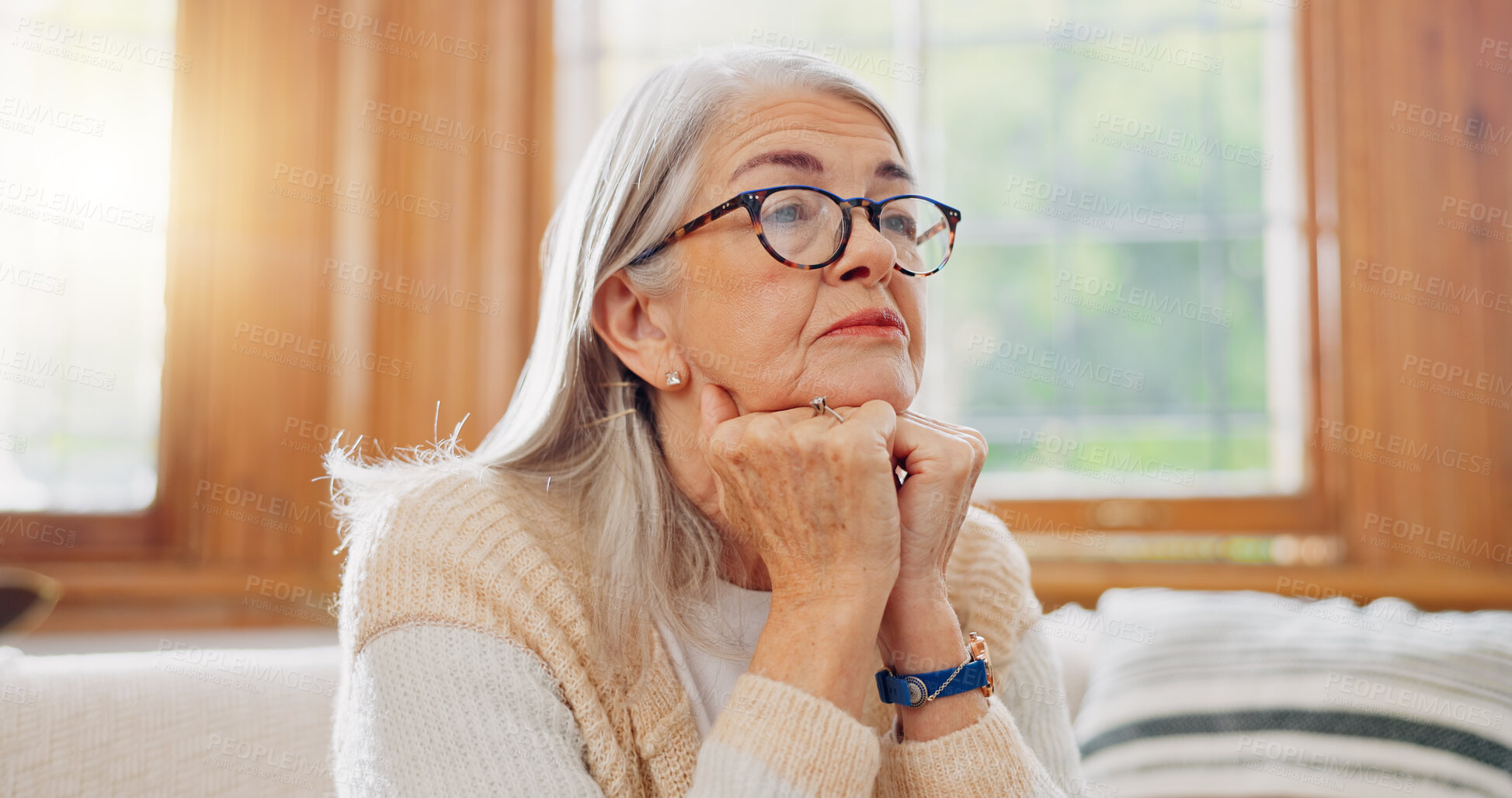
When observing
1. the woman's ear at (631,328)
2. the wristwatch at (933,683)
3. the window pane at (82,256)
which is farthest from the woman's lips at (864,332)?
the window pane at (82,256)

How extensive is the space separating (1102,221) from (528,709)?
6.26 ft

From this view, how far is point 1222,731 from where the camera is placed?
1.42 metres

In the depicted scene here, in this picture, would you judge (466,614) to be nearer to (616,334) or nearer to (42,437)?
(616,334)

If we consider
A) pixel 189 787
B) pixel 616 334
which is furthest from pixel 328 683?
pixel 616 334

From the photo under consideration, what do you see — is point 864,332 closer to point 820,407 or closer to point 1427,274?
point 820,407

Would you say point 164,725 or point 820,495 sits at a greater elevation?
point 820,495

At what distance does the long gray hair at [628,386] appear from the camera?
3.62ft

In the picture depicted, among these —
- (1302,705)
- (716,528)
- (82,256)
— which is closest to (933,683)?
(716,528)

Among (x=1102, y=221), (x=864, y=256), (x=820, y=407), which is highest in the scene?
(x=1102, y=221)

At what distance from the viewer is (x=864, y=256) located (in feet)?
3.53

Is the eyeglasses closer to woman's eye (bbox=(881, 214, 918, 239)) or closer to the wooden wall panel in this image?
woman's eye (bbox=(881, 214, 918, 239))

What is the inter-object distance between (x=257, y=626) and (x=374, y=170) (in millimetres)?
1059

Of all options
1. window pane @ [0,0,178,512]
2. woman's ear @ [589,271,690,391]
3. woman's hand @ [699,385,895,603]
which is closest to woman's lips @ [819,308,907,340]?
woman's hand @ [699,385,895,603]

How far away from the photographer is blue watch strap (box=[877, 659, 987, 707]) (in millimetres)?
996
